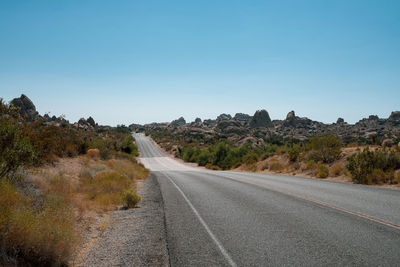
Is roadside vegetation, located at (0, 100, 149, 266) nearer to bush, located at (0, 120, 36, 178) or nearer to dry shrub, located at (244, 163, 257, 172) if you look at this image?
bush, located at (0, 120, 36, 178)

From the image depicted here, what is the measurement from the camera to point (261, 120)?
162 meters

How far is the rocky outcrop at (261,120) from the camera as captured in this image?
6329 inches

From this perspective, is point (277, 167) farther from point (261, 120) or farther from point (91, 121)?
point (261, 120)

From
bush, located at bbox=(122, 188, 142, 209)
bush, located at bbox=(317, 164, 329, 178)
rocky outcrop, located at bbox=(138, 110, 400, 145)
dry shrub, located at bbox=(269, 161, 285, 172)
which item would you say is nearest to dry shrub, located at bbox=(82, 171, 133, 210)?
bush, located at bbox=(122, 188, 142, 209)

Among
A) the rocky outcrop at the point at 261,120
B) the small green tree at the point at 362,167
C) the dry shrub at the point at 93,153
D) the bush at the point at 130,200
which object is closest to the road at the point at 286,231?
the bush at the point at 130,200

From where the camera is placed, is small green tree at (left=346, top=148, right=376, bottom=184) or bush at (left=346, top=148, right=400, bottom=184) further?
small green tree at (left=346, top=148, right=376, bottom=184)

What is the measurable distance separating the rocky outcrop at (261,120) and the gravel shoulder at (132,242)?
508 ft

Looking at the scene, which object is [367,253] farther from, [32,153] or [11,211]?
[32,153]

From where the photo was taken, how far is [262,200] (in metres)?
11.1

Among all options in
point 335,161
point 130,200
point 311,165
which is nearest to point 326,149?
point 335,161

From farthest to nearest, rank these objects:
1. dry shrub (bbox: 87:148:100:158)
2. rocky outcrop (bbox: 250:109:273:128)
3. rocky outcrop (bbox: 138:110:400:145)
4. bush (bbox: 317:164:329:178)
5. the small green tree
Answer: rocky outcrop (bbox: 250:109:273:128) → rocky outcrop (bbox: 138:110:400:145) → dry shrub (bbox: 87:148:100:158) → bush (bbox: 317:164:329:178) → the small green tree

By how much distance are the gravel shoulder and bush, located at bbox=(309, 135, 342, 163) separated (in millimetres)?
19459

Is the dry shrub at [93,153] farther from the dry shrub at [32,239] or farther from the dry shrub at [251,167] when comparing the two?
the dry shrub at [32,239]

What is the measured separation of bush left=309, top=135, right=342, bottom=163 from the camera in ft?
80.4
